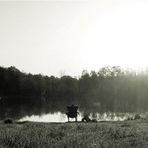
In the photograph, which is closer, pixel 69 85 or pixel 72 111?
pixel 72 111

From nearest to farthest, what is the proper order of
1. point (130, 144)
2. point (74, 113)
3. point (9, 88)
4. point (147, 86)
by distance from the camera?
point (130, 144), point (74, 113), point (147, 86), point (9, 88)

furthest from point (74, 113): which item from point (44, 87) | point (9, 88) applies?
point (44, 87)

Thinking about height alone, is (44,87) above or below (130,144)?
above

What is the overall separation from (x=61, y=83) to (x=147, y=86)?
1897 inches

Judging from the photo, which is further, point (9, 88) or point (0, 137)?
point (9, 88)

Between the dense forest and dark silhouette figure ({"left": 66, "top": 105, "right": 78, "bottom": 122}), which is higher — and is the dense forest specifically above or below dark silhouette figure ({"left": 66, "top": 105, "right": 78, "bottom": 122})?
above

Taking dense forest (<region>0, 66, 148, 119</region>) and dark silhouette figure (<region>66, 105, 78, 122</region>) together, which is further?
dense forest (<region>0, 66, 148, 119</region>)

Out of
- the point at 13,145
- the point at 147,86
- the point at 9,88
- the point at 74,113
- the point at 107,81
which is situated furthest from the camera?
the point at 107,81

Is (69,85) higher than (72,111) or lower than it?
higher

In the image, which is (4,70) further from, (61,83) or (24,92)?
(61,83)

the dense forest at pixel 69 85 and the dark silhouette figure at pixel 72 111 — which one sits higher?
the dense forest at pixel 69 85

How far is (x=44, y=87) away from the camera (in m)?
155

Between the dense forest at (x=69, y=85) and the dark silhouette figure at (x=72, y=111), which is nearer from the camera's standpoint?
the dark silhouette figure at (x=72, y=111)

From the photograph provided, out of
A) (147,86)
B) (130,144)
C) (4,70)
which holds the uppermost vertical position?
(4,70)
